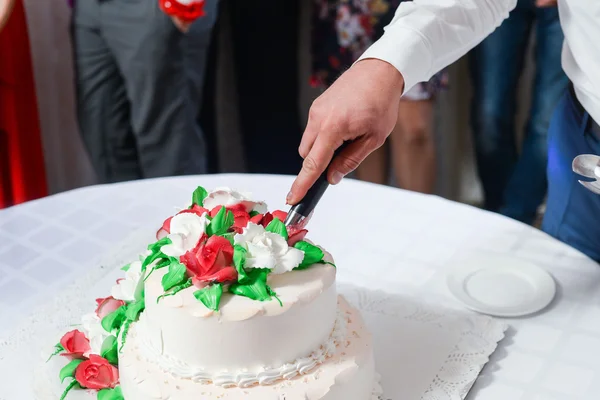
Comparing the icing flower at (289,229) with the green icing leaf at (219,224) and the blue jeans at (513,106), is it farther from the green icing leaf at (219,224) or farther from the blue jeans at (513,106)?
the blue jeans at (513,106)

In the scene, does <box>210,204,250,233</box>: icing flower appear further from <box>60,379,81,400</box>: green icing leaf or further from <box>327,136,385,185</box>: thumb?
<box>60,379,81,400</box>: green icing leaf

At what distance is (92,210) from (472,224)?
81 cm

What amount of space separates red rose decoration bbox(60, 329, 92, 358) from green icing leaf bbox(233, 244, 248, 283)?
1.04 feet

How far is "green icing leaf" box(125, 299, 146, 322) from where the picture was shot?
3.36ft

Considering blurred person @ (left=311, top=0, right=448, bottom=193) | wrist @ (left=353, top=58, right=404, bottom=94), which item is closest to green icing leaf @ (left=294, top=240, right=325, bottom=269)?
wrist @ (left=353, top=58, right=404, bottom=94)

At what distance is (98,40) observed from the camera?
2.49m

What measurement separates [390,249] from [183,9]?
1.27m

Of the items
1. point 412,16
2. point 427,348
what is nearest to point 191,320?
point 427,348

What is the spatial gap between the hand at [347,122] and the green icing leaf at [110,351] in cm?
33

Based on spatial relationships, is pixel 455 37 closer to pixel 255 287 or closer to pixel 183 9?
pixel 255 287

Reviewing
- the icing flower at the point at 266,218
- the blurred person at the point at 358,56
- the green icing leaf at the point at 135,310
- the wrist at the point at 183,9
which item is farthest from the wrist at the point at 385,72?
the blurred person at the point at 358,56

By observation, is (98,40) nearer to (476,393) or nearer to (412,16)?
(412,16)

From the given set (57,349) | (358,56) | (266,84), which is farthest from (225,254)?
(266,84)

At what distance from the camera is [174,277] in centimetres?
92
